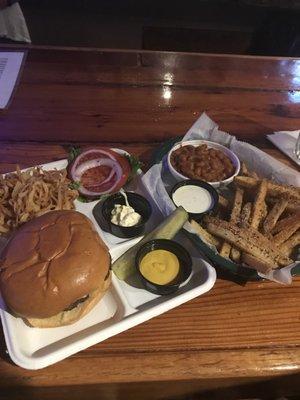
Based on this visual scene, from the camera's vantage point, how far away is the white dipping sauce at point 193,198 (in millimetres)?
2082

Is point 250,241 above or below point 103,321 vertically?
above

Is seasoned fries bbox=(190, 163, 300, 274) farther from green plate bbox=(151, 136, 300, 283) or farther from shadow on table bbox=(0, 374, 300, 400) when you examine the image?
shadow on table bbox=(0, 374, 300, 400)

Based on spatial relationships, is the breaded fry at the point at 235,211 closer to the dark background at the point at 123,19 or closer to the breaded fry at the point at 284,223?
the breaded fry at the point at 284,223

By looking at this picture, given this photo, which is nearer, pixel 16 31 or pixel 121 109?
pixel 121 109

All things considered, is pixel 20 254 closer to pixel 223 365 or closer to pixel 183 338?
pixel 183 338

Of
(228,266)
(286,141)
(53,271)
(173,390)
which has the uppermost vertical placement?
(53,271)

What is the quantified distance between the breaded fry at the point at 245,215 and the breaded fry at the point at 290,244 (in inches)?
7.3

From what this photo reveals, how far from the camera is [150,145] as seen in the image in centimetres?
257

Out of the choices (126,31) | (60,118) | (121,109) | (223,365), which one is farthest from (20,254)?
(126,31)

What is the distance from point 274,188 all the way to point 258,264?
0.49m

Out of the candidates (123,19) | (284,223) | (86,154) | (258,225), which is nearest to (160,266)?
(258,225)

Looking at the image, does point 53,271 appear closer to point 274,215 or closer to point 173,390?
point 173,390

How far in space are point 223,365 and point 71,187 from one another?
1.14 meters

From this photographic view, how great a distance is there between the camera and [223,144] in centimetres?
257
